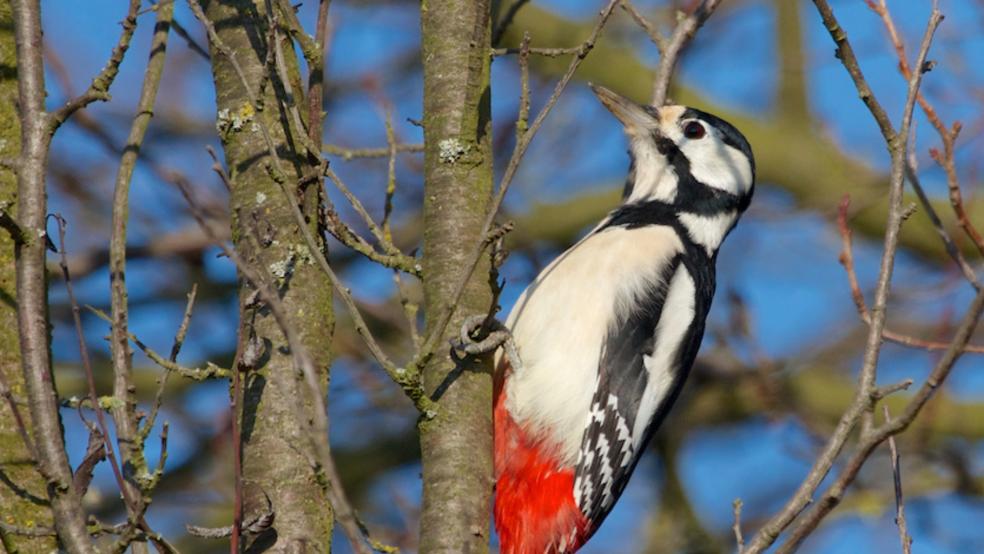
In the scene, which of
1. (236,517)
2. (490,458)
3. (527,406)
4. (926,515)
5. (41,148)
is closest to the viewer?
(236,517)

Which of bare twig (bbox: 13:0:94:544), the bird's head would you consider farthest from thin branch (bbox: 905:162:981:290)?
bare twig (bbox: 13:0:94:544)

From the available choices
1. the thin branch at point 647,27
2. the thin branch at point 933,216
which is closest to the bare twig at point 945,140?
the thin branch at point 933,216

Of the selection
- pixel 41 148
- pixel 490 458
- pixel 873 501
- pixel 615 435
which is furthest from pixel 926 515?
pixel 41 148

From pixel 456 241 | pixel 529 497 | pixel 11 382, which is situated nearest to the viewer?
pixel 11 382

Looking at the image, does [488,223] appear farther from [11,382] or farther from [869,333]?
[11,382]

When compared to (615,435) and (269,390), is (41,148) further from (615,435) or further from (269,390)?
(615,435)

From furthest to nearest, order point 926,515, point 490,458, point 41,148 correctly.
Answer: point 926,515 → point 490,458 → point 41,148

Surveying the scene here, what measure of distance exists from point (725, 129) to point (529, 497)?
5.63 feet

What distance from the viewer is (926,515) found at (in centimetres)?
644

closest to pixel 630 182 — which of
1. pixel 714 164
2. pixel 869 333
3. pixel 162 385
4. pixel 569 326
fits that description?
pixel 714 164

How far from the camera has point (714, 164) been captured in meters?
5.06

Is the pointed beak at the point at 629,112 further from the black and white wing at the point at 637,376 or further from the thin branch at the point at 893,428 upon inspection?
the thin branch at the point at 893,428

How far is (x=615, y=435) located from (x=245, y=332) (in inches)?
69.1

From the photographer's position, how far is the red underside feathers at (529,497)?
4.34 meters
